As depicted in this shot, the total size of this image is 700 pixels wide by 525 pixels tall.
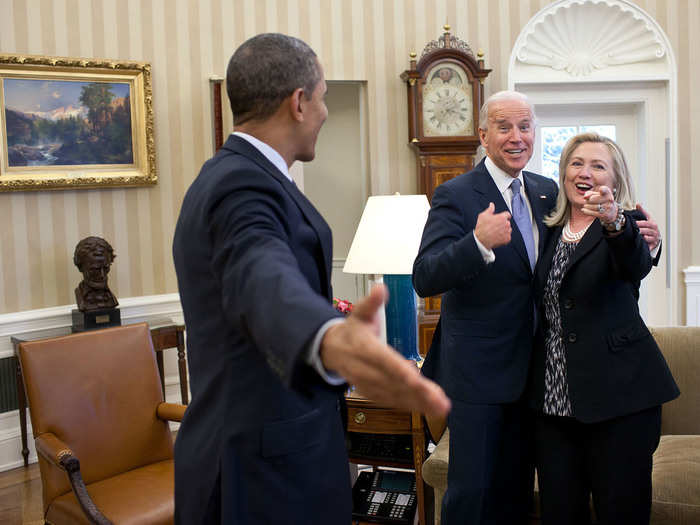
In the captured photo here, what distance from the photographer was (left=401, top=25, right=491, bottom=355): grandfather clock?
5008 millimetres

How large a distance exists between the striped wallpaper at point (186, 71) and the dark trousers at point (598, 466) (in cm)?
335

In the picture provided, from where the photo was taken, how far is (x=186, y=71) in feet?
15.9

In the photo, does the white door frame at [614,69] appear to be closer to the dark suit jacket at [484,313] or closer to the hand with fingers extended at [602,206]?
the dark suit jacket at [484,313]

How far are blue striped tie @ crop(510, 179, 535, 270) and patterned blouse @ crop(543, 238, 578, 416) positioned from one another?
95mm

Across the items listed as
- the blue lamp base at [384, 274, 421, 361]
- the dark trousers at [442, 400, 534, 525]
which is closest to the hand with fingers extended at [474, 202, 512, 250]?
the dark trousers at [442, 400, 534, 525]

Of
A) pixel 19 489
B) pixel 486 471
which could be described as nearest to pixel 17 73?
pixel 19 489

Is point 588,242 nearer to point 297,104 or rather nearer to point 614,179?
point 614,179

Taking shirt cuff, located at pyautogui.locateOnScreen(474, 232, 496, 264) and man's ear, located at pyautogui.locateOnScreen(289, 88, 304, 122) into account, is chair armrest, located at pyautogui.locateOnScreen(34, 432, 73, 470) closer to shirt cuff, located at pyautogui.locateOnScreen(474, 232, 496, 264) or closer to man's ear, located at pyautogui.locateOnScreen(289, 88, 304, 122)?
shirt cuff, located at pyautogui.locateOnScreen(474, 232, 496, 264)

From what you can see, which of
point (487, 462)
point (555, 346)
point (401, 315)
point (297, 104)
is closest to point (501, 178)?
point (555, 346)

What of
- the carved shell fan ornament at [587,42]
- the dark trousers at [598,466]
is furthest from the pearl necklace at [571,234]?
the carved shell fan ornament at [587,42]

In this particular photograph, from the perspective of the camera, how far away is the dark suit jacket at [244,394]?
42.6 inches

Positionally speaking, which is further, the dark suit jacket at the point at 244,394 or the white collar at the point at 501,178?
the white collar at the point at 501,178

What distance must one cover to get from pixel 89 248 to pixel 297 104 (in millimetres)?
3322

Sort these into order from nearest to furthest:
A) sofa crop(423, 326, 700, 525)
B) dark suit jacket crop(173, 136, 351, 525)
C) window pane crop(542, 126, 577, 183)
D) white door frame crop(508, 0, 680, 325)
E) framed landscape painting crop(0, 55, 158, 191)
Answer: dark suit jacket crop(173, 136, 351, 525), sofa crop(423, 326, 700, 525), framed landscape painting crop(0, 55, 158, 191), white door frame crop(508, 0, 680, 325), window pane crop(542, 126, 577, 183)
